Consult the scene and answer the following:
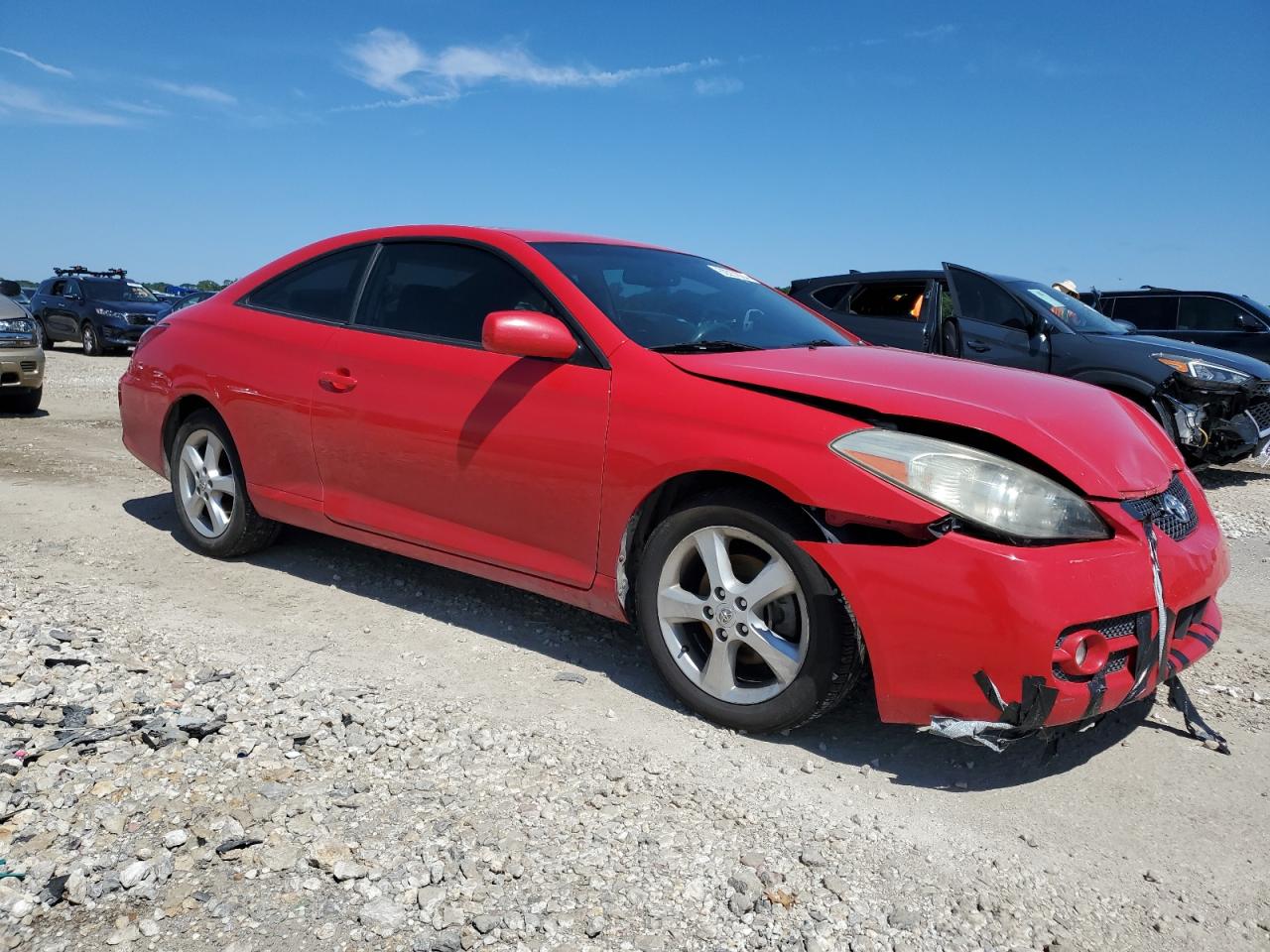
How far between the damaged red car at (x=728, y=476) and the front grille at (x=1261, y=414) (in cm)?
508

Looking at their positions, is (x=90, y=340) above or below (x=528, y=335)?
below

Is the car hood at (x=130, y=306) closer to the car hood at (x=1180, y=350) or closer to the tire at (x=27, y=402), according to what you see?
the tire at (x=27, y=402)

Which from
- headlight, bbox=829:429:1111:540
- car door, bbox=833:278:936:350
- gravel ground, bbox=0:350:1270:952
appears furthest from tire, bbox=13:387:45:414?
headlight, bbox=829:429:1111:540

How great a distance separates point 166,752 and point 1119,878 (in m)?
2.52

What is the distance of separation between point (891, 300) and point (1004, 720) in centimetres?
648

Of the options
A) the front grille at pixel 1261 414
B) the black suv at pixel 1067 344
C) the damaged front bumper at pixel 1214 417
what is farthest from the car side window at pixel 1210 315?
the damaged front bumper at pixel 1214 417

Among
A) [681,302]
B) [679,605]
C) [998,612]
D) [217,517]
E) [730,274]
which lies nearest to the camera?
[998,612]

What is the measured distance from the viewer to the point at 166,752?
283 centimetres

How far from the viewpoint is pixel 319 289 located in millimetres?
4438

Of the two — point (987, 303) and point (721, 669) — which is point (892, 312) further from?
point (721, 669)

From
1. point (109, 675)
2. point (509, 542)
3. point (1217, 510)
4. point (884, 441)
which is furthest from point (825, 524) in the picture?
point (1217, 510)

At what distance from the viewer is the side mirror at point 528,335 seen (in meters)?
3.32

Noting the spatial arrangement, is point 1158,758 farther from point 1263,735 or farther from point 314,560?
point 314,560

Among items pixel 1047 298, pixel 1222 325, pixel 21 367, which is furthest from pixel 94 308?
pixel 1222 325
